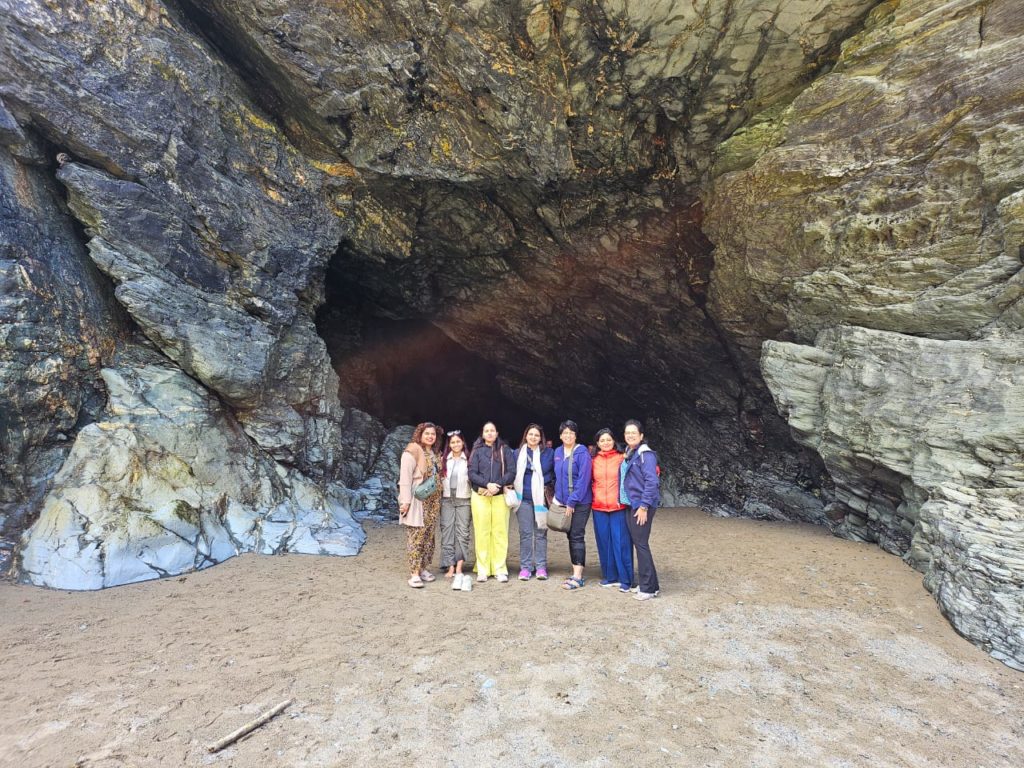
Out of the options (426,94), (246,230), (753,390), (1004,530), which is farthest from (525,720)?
(753,390)

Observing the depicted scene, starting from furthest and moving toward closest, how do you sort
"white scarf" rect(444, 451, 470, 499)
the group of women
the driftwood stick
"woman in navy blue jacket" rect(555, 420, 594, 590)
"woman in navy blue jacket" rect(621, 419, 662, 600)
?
"white scarf" rect(444, 451, 470, 499)
"woman in navy blue jacket" rect(555, 420, 594, 590)
the group of women
"woman in navy blue jacket" rect(621, 419, 662, 600)
the driftwood stick

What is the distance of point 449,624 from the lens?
4578 mm

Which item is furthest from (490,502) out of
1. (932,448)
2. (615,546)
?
(932,448)

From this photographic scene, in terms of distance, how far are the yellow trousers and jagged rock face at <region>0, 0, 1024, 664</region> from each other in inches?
139

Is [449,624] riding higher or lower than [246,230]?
lower

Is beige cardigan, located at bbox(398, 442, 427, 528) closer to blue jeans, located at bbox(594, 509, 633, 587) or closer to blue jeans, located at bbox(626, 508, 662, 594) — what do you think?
blue jeans, located at bbox(594, 509, 633, 587)

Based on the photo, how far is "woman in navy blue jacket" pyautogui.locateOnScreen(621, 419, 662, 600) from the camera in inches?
201

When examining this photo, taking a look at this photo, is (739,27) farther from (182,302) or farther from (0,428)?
(0,428)

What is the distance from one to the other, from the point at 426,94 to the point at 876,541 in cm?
1014

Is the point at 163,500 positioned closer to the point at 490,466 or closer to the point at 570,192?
the point at 490,466

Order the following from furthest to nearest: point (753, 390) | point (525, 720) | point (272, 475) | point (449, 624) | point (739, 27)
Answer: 1. point (753, 390)
2. point (272, 475)
3. point (739, 27)
4. point (449, 624)
5. point (525, 720)

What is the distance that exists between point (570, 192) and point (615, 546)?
688 centimetres

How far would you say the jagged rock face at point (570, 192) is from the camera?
6039mm

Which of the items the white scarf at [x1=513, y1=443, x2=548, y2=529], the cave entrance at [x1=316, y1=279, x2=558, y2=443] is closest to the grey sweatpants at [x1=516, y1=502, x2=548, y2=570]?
the white scarf at [x1=513, y1=443, x2=548, y2=529]
